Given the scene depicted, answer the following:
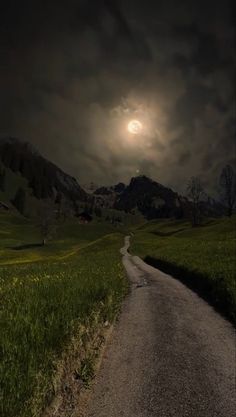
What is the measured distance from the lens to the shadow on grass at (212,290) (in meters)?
17.9

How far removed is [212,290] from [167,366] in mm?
11541

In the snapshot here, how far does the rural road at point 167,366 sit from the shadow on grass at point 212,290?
25.6 inches

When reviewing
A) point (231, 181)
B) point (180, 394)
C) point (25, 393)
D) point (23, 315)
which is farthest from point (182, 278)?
point (231, 181)

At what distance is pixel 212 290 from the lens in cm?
2177

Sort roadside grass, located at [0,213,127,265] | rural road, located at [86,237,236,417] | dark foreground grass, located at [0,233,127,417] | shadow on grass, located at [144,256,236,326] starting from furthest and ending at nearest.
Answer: roadside grass, located at [0,213,127,265], shadow on grass, located at [144,256,236,326], rural road, located at [86,237,236,417], dark foreground grass, located at [0,233,127,417]

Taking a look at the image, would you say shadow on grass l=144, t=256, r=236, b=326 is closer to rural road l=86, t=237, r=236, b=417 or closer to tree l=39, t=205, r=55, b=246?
rural road l=86, t=237, r=236, b=417

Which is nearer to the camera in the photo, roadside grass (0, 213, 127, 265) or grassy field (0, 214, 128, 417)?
grassy field (0, 214, 128, 417)

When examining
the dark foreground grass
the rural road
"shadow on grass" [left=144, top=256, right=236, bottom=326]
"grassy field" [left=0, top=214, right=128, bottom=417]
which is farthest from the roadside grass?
the dark foreground grass

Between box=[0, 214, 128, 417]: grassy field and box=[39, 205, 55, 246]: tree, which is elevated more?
box=[39, 205, 55, 246]: tree

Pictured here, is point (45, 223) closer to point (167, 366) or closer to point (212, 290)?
point (212, 290)

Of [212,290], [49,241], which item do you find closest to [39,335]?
[212,290]

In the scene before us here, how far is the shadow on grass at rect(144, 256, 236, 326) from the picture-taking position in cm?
1786

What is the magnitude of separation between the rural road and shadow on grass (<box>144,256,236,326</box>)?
651mm

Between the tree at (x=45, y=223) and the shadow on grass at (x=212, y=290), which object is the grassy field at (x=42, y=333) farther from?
the tree at (x=45, y=223)
